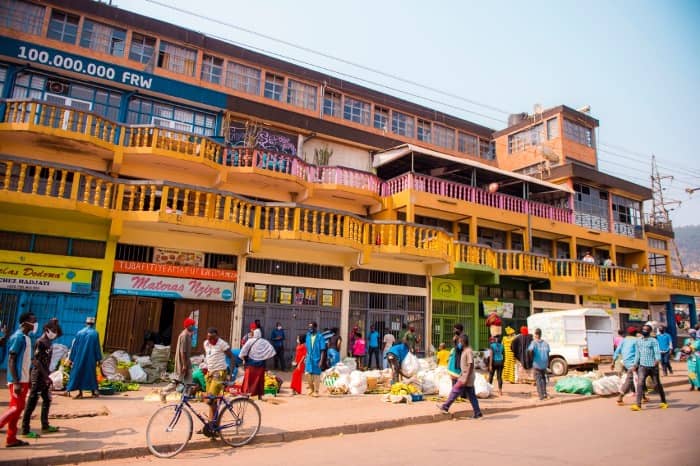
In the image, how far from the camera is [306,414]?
29.1ft

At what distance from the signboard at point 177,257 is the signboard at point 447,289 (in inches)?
356

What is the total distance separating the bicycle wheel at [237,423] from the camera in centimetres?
683

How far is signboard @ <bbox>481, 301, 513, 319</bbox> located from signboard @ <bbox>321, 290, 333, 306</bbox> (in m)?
7.19

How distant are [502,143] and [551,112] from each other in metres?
3.15

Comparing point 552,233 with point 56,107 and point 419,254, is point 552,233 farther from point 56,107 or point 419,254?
point 56,107

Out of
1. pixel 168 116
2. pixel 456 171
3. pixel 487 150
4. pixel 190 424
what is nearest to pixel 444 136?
pixel 487 150

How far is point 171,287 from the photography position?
13.6m

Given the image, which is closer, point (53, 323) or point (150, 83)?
point (53, 323)

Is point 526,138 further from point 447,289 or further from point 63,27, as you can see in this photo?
point 63,27

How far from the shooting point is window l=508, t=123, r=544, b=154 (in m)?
27.1

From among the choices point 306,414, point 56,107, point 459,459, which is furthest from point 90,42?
point 459,459

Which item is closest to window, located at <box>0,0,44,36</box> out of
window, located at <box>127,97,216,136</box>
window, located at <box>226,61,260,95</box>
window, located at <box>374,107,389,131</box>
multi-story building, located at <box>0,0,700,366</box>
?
multi-story building, located at <box>0,0,700,366</box>

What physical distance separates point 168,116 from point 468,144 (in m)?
16.8

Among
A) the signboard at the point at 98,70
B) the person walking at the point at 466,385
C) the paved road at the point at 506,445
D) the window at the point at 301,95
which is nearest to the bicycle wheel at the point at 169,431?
the paved road at the point at 506,445
